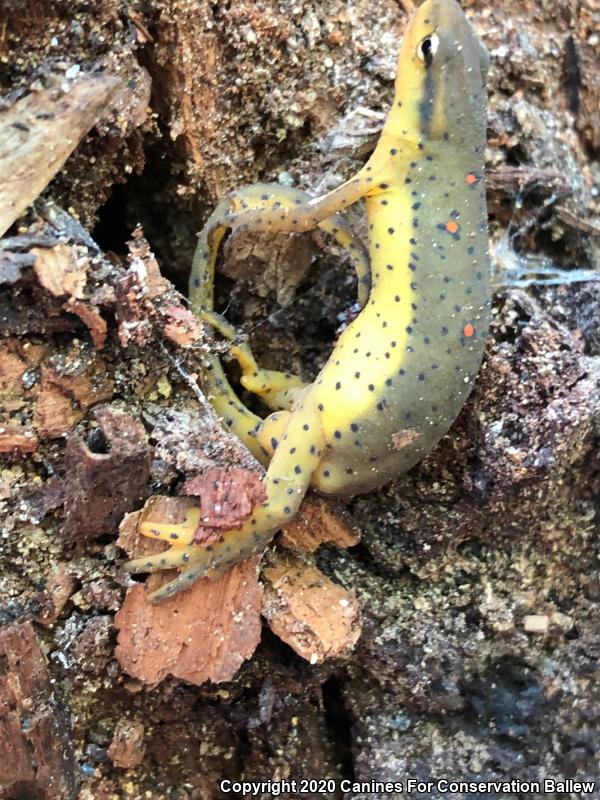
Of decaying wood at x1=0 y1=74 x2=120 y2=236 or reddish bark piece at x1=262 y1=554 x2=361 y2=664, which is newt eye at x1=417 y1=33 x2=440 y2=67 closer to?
decaying wood at x1=0 y1=74 x2=120 y2=236

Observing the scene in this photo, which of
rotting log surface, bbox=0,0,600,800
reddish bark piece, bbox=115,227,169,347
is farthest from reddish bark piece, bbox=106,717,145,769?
reddish bark piece, bbox=115,227,169,347

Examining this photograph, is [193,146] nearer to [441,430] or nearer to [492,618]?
[441,430]

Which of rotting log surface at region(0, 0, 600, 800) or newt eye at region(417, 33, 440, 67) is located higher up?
newt eye at region(417, 33, 440, 67)

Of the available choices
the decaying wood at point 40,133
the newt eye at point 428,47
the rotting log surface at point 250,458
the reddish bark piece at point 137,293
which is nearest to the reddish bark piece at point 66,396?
the rotting log surface at point 250,458

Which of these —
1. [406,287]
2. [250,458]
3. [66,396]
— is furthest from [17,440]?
[406,287]

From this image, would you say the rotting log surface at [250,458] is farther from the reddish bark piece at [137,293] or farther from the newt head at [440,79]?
the newt head at [440,79]

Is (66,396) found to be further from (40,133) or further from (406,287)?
(406,287)

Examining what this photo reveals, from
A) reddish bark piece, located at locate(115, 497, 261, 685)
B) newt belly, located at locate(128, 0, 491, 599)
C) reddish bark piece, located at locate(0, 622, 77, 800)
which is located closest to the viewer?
reddish bark piece, located at locate(0, 622, 77, 800)
